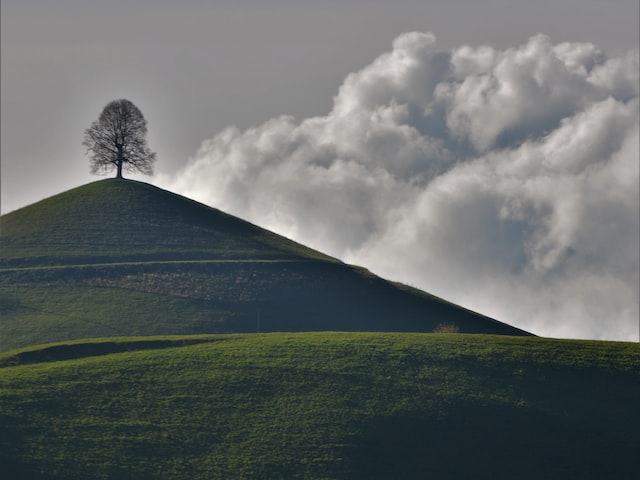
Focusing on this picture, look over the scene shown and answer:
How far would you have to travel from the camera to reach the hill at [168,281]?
116 meters

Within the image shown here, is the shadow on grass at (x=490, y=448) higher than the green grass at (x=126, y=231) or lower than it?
lower

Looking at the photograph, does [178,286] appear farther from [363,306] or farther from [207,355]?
[207,355]

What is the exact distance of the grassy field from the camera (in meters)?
76.3

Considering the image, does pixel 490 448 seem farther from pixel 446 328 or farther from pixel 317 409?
pixel 446 328

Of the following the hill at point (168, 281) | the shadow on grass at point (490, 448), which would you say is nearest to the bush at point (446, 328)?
the hill at point (168, 281)

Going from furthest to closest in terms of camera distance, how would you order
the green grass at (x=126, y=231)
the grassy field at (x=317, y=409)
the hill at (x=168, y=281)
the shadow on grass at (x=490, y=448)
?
the green grass at (x=126, y=231) → the hill at (x=168, y=281) → the shadow on grass at (x=490, y=448) → the grassy field at (x=317, y=409)

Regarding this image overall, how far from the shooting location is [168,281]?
126250 millimetres

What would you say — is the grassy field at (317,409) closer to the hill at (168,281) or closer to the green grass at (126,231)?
the hill at (168,281)

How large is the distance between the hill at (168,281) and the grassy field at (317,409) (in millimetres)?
17821

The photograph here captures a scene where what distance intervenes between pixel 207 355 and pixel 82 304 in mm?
30877

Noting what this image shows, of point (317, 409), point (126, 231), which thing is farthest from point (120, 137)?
point (317, 409)

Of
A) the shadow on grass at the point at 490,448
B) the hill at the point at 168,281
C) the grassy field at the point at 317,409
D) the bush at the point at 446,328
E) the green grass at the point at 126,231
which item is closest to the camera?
Result: the grassy field at the point at 317,409

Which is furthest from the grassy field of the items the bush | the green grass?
the green grass

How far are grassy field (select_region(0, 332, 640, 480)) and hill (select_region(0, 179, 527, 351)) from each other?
17821mm
